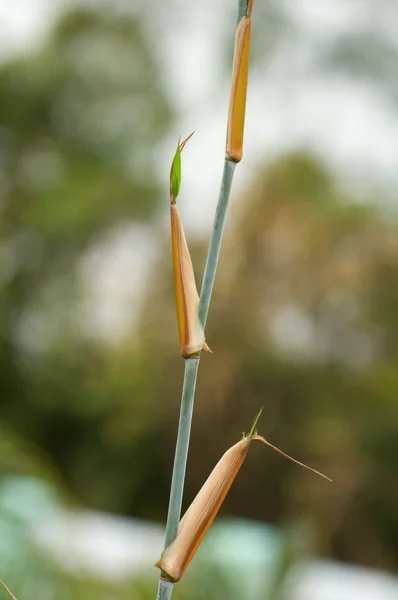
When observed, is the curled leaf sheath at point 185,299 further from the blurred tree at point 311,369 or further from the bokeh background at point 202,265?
the blurred tree at point 311,369

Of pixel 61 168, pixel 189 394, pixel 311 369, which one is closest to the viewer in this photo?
pixel 189 394

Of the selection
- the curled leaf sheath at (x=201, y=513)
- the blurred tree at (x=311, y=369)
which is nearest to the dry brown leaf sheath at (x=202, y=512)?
the curled leaf sheath at (x=201, y=513)

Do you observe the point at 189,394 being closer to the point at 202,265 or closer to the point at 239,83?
the point at 239,83

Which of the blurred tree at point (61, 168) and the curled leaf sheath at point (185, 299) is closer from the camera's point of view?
the curled leaf sheath at point (185, 299)

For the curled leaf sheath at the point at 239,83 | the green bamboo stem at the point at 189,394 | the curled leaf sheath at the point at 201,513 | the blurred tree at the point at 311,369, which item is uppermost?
the curled leaf sheath at the point at 239,83

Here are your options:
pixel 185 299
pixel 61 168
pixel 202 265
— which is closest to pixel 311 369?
pixel 202 265

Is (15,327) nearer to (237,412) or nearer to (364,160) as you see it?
(237,412)
